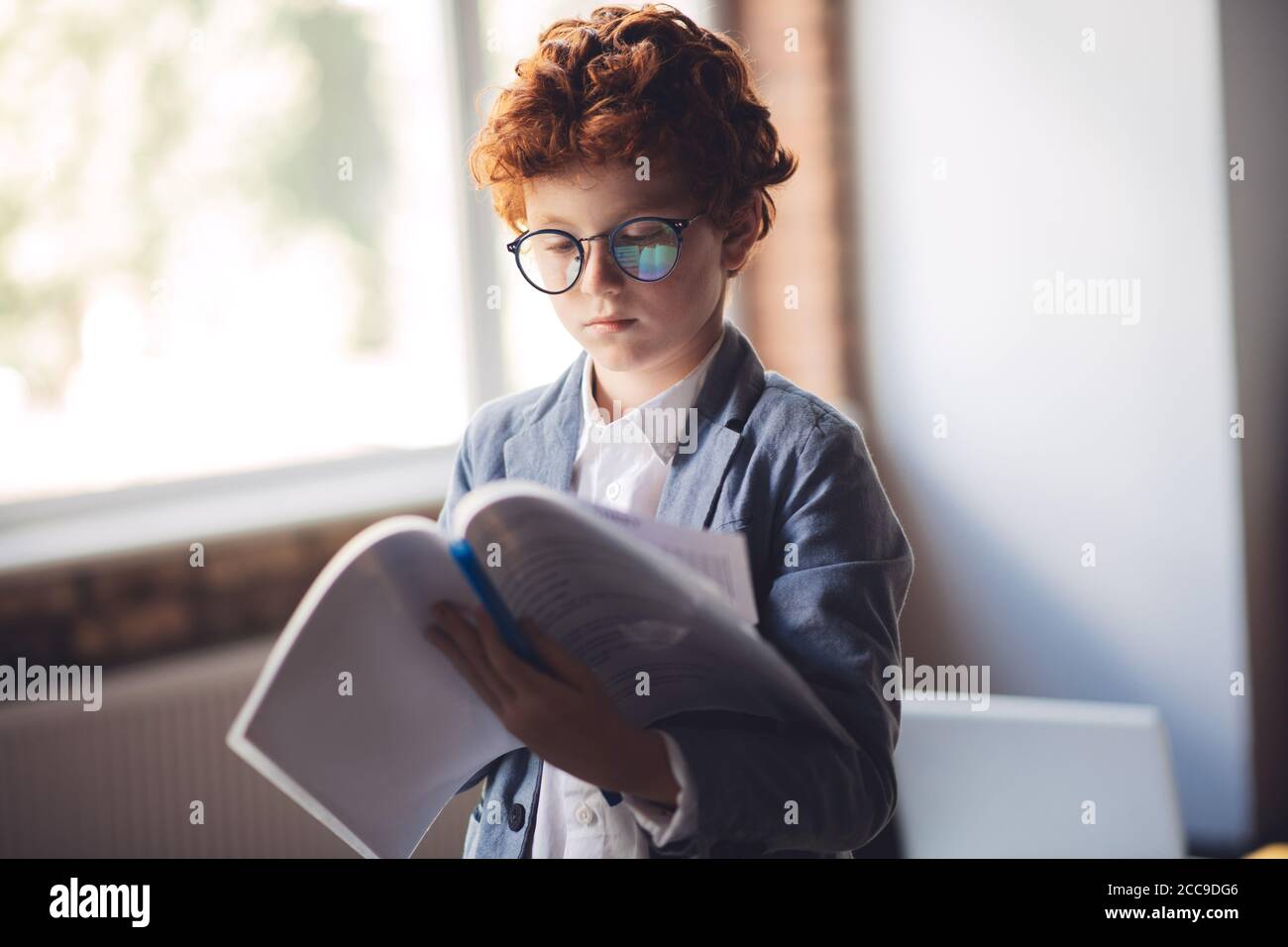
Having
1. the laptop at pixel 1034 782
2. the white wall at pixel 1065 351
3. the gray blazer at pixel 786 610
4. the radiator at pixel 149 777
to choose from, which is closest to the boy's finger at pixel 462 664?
the gray blazer at pixel 786 610

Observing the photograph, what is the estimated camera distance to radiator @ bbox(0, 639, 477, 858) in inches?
92.6

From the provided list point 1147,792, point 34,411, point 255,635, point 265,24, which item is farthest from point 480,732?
point 265,24

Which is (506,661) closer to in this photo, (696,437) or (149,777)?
(696,437)

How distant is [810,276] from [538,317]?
0.93 m

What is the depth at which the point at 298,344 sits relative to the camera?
316cm

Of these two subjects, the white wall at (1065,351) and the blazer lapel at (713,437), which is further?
the white wall at (1065,351)

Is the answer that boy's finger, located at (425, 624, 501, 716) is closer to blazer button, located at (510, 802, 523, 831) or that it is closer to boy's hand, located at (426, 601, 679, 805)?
boy's hand, located at (426, 601, 679, 805)

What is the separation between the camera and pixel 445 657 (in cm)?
88

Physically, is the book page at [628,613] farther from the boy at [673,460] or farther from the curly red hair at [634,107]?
the curly red hair at [634,107]

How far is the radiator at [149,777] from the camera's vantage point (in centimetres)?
235

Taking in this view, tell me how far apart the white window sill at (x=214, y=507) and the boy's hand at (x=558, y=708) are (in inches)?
77.2

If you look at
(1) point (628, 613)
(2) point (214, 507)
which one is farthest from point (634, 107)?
(2) point (214, 507)

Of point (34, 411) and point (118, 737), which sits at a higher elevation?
point (34, 411)
